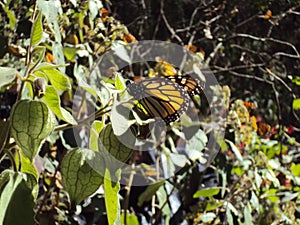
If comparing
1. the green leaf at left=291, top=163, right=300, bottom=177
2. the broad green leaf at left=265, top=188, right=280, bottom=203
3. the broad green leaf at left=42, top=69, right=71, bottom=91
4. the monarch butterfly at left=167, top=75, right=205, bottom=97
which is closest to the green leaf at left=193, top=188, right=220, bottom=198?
the broad green leaf at left=265, top=188, right=280, bottom=203

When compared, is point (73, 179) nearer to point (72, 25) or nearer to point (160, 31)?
point (72, 25)

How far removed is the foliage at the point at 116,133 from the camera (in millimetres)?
501

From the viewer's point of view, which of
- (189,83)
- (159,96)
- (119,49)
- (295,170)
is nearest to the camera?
(159,96)

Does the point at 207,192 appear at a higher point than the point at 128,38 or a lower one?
lower

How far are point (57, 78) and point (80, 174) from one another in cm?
12

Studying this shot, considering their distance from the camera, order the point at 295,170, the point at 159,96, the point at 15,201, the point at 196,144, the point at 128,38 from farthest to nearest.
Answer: the point at 295,170 < the point at 196,144 < the point at 128,38 < the point at 159,96 < the point at 15,201

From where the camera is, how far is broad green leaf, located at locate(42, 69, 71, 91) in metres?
0.57

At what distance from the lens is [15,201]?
467mm

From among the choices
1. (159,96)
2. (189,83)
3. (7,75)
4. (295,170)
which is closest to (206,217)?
(295,170)

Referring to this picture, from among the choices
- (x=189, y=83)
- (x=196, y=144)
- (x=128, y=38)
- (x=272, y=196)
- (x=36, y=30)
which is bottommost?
(x=272, y=196)

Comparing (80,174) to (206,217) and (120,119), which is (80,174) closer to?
(120,119)

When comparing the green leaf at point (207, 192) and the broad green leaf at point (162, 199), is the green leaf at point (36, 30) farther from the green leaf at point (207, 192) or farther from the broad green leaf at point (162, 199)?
the green leaf at point (207, 192)

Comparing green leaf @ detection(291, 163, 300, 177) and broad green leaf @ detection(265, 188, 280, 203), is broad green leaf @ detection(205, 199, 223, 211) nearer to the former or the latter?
broad green leaf @ detection(265, 188, 280, 203)

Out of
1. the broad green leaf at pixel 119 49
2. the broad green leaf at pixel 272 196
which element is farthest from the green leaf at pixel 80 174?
the broad green leaf at pixel 272 196
